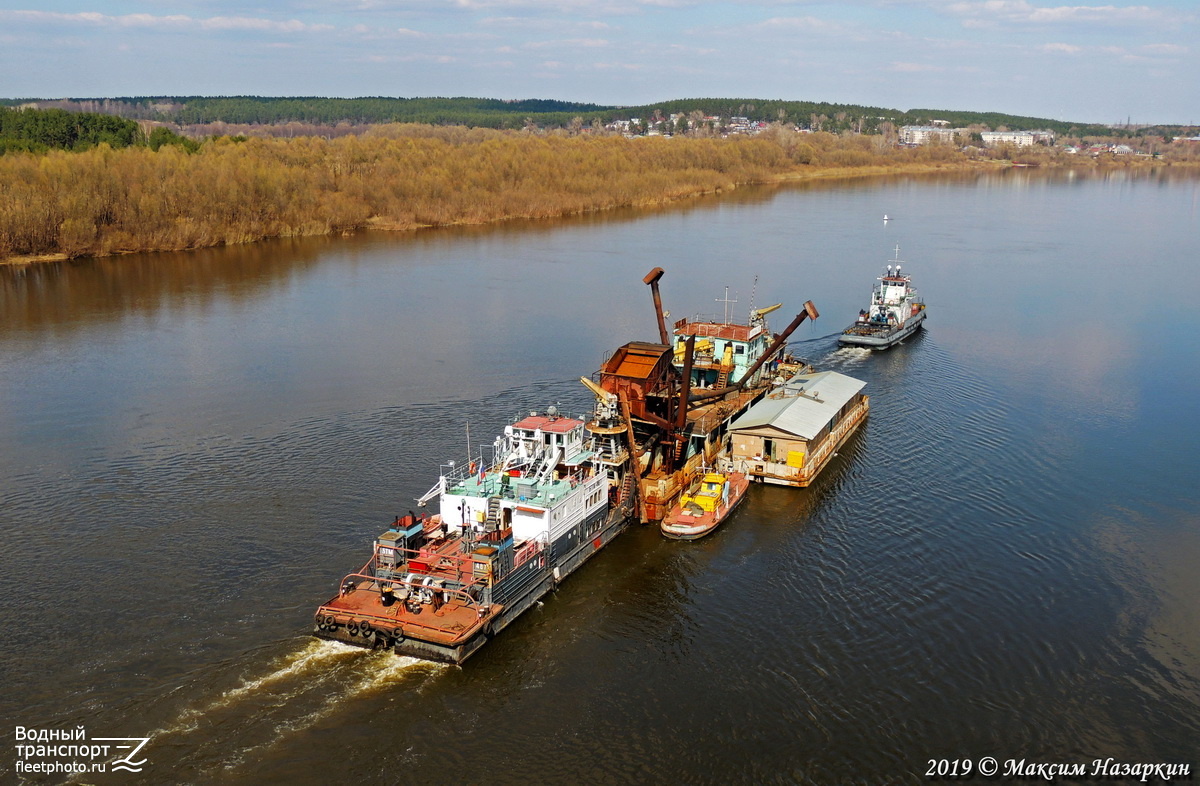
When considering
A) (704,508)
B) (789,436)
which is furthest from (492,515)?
(789,436)

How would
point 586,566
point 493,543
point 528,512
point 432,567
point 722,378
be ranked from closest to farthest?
point 493,543 < point 432,567 < point 528,512 < point 586,566 < point 722,378

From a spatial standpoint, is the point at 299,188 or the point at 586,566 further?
the point at 299,188

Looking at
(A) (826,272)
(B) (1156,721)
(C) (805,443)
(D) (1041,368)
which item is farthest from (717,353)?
(A) (826,272)

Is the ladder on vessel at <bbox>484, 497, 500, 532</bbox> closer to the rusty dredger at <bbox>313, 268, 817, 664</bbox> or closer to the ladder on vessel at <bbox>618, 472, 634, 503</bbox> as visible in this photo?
the rusty dredger at <bbox>313, 268, 817, 664</bbox>

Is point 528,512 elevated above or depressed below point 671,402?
below

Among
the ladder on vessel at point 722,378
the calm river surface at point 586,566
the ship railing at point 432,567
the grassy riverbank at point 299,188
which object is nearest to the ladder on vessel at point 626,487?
the calm river surface at point 586,566

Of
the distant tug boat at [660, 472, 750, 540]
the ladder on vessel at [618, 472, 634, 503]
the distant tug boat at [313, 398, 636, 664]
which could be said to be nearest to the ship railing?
the distant tug boat at [313, 398, 636, 664]

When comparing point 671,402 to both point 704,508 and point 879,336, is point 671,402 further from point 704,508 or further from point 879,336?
point 879,336
